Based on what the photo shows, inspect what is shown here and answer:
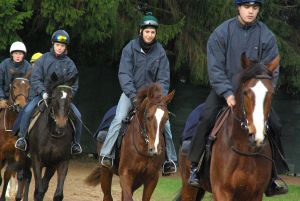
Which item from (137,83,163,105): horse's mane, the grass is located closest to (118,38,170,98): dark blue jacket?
(137,83,163,105): horse's mane

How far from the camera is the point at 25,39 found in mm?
21312

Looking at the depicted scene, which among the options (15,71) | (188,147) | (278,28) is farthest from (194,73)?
(188,147)

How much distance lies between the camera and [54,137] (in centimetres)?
1212

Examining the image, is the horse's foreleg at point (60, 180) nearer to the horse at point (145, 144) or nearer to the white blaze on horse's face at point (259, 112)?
the horse at point (145, 144)

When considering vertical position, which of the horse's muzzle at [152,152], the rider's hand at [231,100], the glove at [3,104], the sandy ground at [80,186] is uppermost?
the rider's hand at [231,100]

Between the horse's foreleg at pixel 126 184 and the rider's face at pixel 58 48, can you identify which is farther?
the rider's face at pixel 58 48

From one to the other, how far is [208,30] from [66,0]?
14.8ft

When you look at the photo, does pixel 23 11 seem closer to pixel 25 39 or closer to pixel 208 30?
pixel 25 39

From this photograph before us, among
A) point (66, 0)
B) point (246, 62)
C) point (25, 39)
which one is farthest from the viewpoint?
point (25, 39)

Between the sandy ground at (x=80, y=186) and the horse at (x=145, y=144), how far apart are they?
3045mm

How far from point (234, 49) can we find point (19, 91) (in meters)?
6.67

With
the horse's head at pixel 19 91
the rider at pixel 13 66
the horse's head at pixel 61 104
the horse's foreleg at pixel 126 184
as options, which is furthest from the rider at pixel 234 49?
the rider at pixel 13 66

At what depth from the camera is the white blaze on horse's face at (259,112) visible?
690cm

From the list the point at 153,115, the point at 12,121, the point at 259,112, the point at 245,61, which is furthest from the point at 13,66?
the point at 259,112
